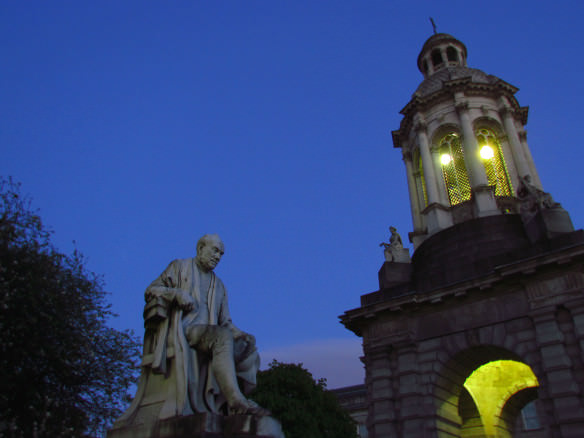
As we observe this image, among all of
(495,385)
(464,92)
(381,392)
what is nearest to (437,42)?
(464,92)

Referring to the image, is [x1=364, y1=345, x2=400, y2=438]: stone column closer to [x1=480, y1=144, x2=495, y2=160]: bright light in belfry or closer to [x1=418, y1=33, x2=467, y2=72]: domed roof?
[x1=480, y1=144, x2=495, y2=160]: bright light in belfry

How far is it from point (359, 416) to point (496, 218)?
96.1 ft

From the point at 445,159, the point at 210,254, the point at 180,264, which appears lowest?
the point at 180,264

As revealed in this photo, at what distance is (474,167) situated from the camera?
78.2 feet

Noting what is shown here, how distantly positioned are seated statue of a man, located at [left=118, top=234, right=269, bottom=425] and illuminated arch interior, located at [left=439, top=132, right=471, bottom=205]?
824 inches

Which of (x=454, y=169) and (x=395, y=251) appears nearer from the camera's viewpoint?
(x=395, y=251)

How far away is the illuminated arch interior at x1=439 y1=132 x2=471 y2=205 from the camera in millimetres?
25172

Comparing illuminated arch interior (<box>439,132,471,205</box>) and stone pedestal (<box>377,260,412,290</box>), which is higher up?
illuminated arch interior (<box>439,132,471,205</box>)

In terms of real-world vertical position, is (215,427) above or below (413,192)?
below

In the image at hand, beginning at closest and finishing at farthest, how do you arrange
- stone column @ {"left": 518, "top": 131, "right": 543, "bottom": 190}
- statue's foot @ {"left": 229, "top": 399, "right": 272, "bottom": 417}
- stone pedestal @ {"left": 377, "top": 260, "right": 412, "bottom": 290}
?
1. statue's foot @ {"left": 229, "top": 399, "right": 272, "bottom": 417}
2. stone pedestal @ {"left": 377, "top": 260, "right": 412, "bottom": 290}
3. stone column @ {"left": 518, "top": 131, "right": 543, "bottom": 190}

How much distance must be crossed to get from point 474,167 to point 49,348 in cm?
2101

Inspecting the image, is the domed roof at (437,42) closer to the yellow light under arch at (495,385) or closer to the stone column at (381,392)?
the yellow light under arch at (495,385)

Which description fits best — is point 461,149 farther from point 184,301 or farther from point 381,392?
point 184,301

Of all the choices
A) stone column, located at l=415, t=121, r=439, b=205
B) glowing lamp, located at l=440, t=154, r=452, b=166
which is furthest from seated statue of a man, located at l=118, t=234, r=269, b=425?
glowing lamp, located at l=440, t=154, r=452, b=166
